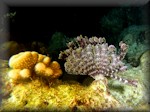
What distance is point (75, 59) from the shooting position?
1996 millimetres

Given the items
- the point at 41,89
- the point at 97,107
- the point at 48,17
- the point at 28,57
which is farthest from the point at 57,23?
the point at 97,107

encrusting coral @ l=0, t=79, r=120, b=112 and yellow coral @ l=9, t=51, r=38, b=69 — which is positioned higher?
yellow coral @ l=9, t=51, r=38, b=69

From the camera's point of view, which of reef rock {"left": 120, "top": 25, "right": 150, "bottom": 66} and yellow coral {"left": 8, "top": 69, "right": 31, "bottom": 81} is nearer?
yellow coral {"left": 8, "top": 69, "right": 31, "bottom": 81}

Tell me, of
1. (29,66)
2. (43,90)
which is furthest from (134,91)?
(29,66)

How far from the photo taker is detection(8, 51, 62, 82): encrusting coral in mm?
1913

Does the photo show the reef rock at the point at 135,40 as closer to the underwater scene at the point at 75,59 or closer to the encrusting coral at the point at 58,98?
the underwater scene at the point at 75,59

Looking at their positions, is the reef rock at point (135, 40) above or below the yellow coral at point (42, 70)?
above

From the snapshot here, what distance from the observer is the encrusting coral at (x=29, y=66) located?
191 centimetres

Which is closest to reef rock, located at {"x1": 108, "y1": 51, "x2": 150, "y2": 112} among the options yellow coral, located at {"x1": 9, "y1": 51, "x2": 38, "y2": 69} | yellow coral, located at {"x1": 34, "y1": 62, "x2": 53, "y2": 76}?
yellow coral, located at {"x1": 34, "y1": 62, "x2": 53, "y2": 76}

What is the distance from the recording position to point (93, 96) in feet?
6.33

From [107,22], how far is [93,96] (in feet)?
1.80

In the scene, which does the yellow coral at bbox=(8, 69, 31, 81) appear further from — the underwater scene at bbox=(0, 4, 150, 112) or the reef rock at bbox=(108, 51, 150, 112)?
the reef rock at bbox=(108, 51, 150, 112)

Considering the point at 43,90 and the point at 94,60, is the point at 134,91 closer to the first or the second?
the point at 94,60

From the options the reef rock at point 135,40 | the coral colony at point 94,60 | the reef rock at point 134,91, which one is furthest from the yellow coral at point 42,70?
the reef rock at point 135,40
